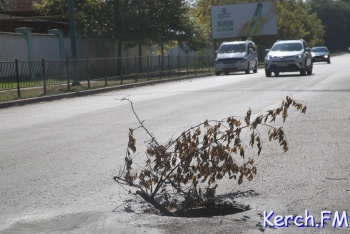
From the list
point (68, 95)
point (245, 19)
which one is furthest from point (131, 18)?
point (245, 19)

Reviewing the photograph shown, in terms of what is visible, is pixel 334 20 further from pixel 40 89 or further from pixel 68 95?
pixel 68 95

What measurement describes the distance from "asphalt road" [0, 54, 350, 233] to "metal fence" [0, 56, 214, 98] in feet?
23.3

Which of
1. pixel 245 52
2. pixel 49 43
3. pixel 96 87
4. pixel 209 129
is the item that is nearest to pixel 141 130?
pixel 209 129

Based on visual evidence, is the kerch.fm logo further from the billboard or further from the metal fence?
the metal fence

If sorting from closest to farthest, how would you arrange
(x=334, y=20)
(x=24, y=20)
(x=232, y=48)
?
(x=24, y=20), (x=232, y=48), (x=334, y=20)

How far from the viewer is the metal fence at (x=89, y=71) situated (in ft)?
73.7

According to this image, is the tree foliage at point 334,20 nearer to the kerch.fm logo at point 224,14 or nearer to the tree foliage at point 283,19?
the tree foliage at point 283,19

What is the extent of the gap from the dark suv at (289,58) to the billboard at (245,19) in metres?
29.3

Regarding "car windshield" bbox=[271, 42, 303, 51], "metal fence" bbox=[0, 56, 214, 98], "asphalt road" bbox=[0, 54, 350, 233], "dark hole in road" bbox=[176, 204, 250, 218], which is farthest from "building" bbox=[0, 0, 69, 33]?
"dark hole in road" bbox=[176, 204, 250, 218]

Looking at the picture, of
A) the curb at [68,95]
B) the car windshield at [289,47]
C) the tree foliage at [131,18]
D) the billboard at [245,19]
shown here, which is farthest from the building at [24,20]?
the billboard at [245,19]

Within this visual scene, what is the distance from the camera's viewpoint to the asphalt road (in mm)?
5684

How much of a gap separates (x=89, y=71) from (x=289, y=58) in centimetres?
1025

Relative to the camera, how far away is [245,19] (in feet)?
204

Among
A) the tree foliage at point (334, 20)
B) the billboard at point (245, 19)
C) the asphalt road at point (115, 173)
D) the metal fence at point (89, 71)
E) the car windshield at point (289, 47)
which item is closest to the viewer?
A: the asphalt road at point (115, 173)
